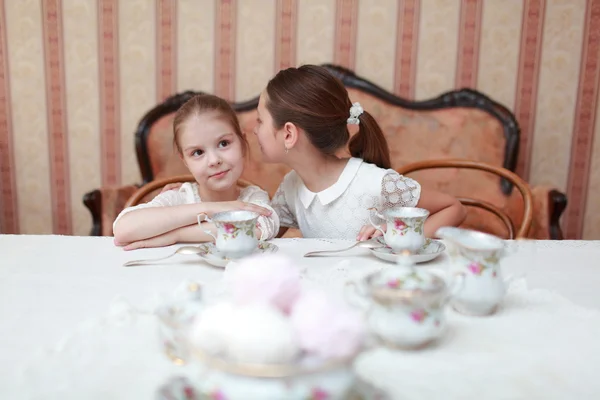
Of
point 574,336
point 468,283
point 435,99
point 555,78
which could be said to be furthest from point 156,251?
point 555,78

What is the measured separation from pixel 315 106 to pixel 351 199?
0.31 m

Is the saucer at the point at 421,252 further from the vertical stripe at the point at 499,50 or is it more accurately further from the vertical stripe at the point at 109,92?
the vertical stripe at the point at 109,92

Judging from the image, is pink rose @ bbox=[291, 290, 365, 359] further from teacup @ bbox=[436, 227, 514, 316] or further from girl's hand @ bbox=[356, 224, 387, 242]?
girl's hand @ bbox=[356, 224, 387, 242]

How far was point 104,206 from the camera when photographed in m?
2.24

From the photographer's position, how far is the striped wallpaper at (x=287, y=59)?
257 centimetres

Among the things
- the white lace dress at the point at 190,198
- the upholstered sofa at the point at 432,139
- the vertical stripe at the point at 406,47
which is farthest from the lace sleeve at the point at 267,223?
the vertical stripe at the point at 406,47

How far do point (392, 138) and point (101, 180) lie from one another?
1502mm

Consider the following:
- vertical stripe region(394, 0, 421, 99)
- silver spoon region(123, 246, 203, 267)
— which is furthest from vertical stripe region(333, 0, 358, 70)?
silver spoon region(123, 246, 203, 267)

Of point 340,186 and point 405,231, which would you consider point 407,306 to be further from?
point 340,186

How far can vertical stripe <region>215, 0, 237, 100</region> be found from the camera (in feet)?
8.55

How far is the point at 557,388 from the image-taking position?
65 cm

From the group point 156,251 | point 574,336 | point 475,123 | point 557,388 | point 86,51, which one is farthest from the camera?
point 86,51

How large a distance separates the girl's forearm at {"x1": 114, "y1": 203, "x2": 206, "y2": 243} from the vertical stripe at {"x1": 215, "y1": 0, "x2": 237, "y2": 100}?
56.1 inches

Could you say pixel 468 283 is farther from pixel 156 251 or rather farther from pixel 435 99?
pixel 435 99
